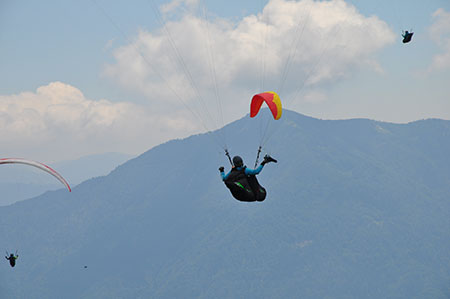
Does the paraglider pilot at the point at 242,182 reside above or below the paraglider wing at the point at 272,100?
below

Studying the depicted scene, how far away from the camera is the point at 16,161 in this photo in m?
29.7

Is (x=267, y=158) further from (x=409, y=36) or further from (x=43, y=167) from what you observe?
(x=43, y=167)

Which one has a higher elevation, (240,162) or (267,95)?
(267,95)

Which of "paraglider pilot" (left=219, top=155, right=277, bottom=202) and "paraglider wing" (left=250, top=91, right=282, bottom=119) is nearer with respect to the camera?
"paraglider pilot" (left=219, top=155, right=277, bottom=202)

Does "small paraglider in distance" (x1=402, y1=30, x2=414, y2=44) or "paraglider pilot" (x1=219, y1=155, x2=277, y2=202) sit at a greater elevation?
"small paraglider in distance" (x1=402, y1=30, x2=414, y2=44)

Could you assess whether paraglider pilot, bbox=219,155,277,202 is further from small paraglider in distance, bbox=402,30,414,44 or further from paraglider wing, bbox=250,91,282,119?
small paraglider in distance, bbox=402,30,414,44

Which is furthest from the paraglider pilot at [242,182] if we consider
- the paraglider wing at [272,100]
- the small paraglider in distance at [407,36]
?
the small paraglider in distance at [407,36]

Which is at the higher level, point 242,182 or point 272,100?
point 272,100

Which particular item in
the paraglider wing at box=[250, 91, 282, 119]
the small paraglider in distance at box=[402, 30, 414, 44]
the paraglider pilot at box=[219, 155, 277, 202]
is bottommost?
the paraglider pilot at box=[219, 155, 277, 202]

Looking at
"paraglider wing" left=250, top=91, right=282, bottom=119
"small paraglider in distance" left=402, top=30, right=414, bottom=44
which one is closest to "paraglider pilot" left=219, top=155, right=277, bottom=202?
"paraglider wing" left=250, top=91, right=282, bottom=119

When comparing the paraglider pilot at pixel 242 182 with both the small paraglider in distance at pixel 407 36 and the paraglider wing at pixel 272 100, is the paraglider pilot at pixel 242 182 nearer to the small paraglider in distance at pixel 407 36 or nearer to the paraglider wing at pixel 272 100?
the paraglider wing at pixel 272 100

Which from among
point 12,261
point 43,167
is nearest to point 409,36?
point 43,167

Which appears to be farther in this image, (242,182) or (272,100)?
(272,100)

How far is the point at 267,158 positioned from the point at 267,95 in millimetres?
3940
